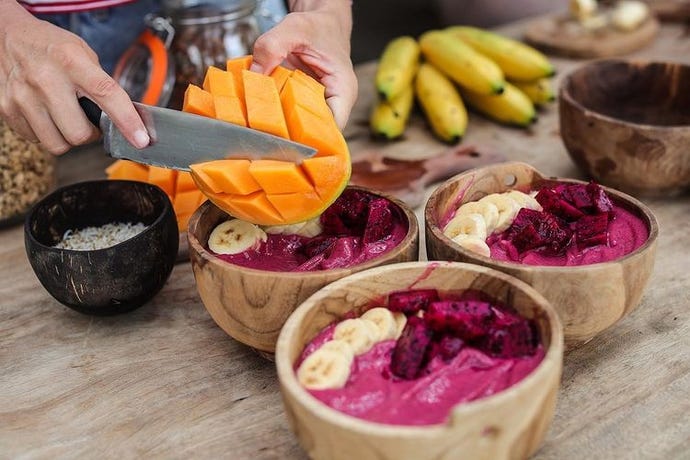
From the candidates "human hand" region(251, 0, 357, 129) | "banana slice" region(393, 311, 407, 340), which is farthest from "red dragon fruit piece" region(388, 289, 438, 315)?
"human hand" region(251, 0, 357, 129)

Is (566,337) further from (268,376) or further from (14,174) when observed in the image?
(14,174)

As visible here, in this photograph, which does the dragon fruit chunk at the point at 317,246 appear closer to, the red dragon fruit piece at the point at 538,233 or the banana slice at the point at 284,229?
the banana slice at the point at 284,229

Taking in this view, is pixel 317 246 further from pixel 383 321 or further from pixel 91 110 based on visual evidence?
pixel 91 110

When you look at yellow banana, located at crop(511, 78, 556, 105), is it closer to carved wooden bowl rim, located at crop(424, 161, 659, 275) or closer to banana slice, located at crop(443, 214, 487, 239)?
carved wooden bowl rim, located at crop(424, 161, 659, 275)

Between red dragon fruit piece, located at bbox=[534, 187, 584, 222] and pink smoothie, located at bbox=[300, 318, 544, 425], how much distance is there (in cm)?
41

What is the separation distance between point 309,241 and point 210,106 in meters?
0.33

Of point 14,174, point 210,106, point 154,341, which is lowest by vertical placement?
point 154,341

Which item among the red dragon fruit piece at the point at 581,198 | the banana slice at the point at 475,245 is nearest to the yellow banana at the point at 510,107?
the red dragon fruit piece at the point at 581,198

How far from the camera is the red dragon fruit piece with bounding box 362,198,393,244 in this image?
150 centimetres

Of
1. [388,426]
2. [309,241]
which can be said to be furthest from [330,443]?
[309,241]

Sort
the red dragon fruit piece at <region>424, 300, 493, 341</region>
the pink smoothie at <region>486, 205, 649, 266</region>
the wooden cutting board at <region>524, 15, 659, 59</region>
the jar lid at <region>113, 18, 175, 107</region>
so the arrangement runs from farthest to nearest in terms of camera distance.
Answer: the wooden cutting board at <region>524, 15, 659, 59</region>, the jar lid at <region>113, 18, 175, 107</region>, the pink smoothie at <region>486, 205, 649, 266</region>, the red dragon fruit piece at <region>424, 300, 493, 341</region>

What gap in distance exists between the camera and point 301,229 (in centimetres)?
159

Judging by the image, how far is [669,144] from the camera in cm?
186

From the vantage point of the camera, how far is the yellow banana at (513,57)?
2531 millimetres
